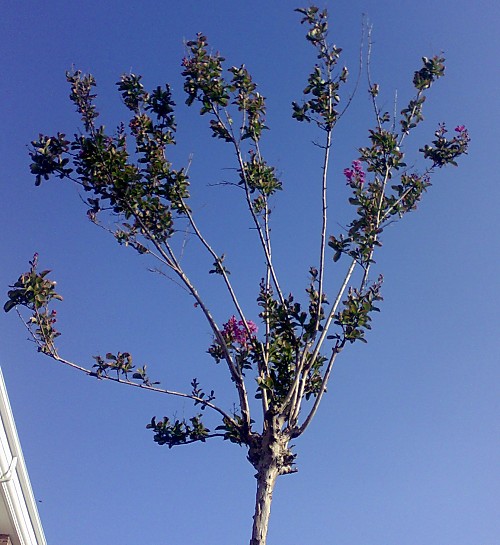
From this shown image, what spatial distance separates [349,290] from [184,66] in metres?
2.81

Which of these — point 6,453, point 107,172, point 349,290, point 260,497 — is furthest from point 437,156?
point 6,453

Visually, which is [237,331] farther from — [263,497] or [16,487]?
[16,487]

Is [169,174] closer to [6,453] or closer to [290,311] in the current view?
[290,311]

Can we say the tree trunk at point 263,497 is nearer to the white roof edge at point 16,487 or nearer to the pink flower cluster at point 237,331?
the pink flower cluster at point 237,331

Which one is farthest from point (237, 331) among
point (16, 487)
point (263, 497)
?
point (16, 487)

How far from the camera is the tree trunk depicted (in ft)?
14.8

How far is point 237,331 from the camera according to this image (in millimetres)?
5801

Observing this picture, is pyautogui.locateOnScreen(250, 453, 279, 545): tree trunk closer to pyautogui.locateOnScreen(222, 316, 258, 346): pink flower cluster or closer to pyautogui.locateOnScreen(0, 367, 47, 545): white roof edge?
pyautogui.locateOnScreen(222, 316, 258, 346): pink flower cluster

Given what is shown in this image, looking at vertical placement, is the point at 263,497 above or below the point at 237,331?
below

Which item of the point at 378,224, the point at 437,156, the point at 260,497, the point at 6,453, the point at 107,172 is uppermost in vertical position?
the point at 437,156

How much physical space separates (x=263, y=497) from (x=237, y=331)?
1611 mm

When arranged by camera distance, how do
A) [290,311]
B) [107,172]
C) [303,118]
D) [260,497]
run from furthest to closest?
[303,118]
[107,172]
[290,311]
[260,497]

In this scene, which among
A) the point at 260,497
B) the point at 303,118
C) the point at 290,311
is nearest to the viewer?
the point at 260,497

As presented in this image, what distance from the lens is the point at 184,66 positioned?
6.49 m
